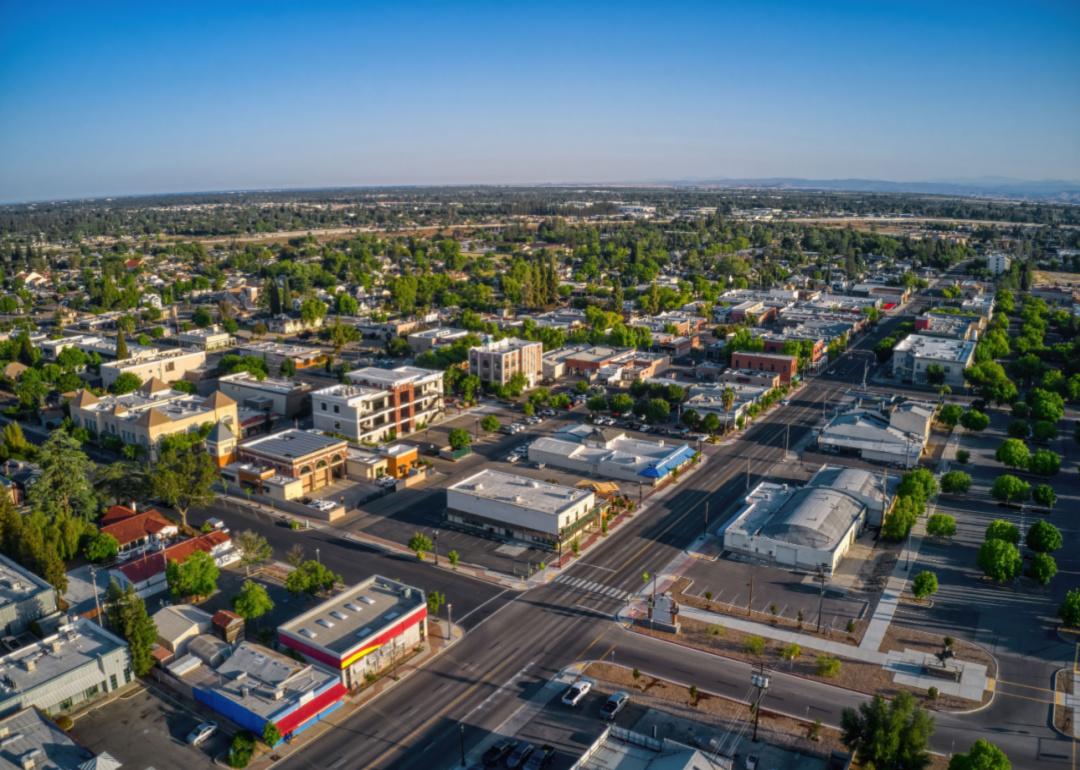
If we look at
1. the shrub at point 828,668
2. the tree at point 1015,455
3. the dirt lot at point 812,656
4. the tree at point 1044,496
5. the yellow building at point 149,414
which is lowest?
the dirt lot at point 812,656

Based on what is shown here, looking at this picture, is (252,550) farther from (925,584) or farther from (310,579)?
(925,584)

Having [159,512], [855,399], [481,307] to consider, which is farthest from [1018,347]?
[159,512]

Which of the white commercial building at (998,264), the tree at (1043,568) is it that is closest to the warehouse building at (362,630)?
the tree at (1043,568)

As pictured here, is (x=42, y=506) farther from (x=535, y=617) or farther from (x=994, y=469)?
(x=994, y=469)

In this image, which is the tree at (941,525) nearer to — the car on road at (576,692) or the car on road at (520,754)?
the car on road at (576,692)

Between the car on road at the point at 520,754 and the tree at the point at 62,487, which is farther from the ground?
the tree at the point at 62,487

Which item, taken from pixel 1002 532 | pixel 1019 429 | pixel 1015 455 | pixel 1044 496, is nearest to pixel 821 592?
pixel 1002 532
